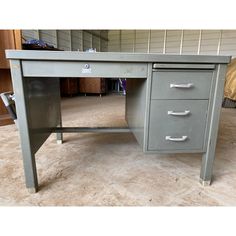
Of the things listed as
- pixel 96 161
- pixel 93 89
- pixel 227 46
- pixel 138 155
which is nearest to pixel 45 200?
pixel 96 161

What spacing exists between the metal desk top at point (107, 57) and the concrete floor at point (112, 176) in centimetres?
71

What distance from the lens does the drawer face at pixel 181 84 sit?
0.94 m

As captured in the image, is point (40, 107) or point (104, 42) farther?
point (104, 42)

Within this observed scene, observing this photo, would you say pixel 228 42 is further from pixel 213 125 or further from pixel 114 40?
pixel 213 125

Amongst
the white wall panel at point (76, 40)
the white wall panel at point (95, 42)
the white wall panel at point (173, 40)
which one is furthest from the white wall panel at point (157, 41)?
the white wall panel at point (76, 40)

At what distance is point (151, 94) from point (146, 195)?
552 mm

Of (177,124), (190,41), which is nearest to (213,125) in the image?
(177,124)

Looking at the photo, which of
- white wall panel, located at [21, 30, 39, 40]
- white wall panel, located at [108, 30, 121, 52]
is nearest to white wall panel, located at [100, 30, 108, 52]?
white wall panel, located at [108, 30, 121, 52]

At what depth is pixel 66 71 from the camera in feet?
2.95

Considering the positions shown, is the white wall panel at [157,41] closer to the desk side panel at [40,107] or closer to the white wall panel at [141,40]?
the white wall panel at [141,40]

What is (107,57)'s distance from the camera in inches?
34.6

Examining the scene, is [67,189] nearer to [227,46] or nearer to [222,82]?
[222,82]

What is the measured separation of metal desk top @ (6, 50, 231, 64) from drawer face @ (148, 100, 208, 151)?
0.72 feet

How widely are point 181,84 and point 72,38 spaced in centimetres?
592
